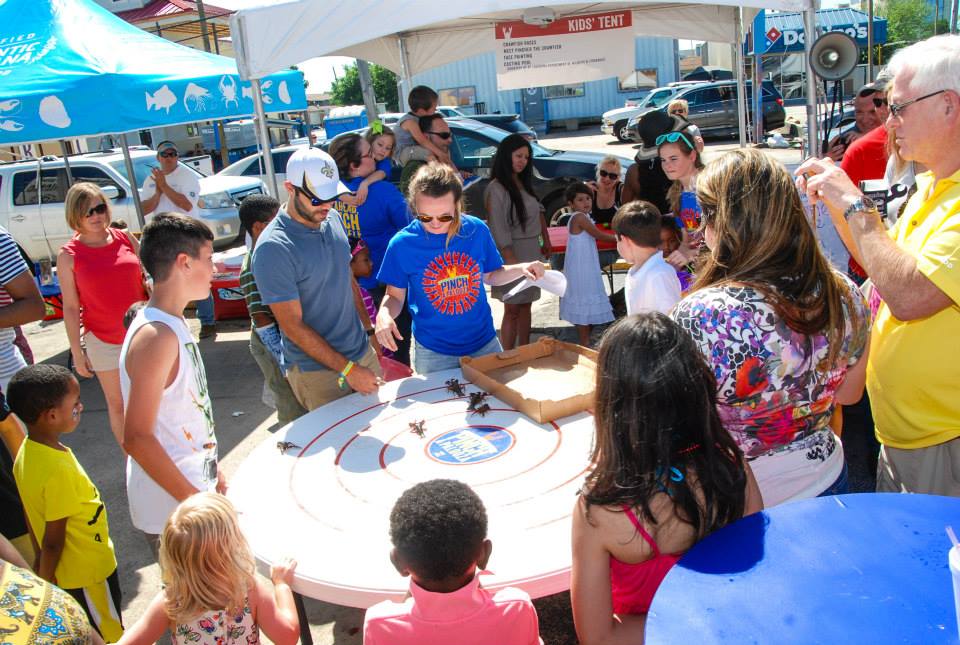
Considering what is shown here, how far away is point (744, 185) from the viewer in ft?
6.22

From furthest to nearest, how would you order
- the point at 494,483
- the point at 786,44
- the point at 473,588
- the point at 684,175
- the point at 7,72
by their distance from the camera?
the point at 786,44
the point at 7,72
the point at 684,175
the point at 494,483
the point at 473,588

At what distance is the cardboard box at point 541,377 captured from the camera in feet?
9.28

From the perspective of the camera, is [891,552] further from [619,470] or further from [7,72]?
[7,72]

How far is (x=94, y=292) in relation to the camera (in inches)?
167

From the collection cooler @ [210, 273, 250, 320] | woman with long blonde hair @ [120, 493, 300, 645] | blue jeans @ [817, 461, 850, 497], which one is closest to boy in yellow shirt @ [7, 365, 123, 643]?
woman with long blonde hair @ [120, 493, 300, 645]

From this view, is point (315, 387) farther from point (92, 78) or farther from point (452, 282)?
point (92, 78)

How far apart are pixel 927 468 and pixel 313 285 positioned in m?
2.39

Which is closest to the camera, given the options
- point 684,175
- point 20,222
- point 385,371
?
point 385,371

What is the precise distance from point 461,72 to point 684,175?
32609mm

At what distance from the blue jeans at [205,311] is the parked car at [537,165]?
3982 millimetres

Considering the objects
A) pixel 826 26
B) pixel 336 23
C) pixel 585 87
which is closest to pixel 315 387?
pixel 336 23

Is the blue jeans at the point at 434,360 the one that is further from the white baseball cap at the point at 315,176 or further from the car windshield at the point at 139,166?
the car windshield at the point at 139,166

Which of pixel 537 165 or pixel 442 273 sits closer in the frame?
pixel 442 273

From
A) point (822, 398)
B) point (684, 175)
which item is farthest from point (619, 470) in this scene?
point (684, 175)
